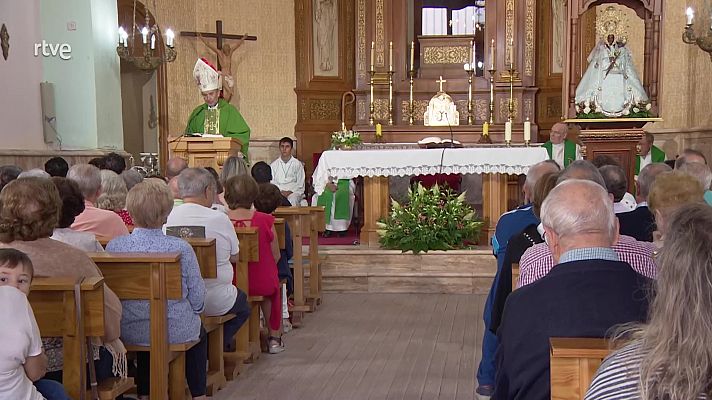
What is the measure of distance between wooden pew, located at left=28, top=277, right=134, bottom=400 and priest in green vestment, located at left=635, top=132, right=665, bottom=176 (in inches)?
243

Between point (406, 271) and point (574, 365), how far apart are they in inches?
208

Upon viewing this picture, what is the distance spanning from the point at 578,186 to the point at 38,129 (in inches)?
248

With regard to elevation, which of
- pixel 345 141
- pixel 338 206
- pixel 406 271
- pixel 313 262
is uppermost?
pixel 345 141

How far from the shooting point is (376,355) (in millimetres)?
4820

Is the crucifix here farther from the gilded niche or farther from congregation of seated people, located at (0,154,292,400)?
congregation of seated people, located at (0,154,292,400)

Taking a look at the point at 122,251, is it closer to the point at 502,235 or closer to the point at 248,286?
the point at 248,286

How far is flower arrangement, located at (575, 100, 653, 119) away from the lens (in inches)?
293

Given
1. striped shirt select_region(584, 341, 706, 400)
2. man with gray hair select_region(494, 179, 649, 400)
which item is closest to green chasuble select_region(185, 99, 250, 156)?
man with gray hair select_region(494, 179, 649, 400)

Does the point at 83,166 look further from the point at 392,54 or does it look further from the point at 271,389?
the point at 392,54

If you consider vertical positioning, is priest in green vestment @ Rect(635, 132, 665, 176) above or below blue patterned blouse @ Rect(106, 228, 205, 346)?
above

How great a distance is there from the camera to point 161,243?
3426 mm

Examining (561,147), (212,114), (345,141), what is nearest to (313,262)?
(345,141)

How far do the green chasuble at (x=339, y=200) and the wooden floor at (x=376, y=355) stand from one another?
1.98 metres

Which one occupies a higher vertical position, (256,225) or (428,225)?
(256,225)
